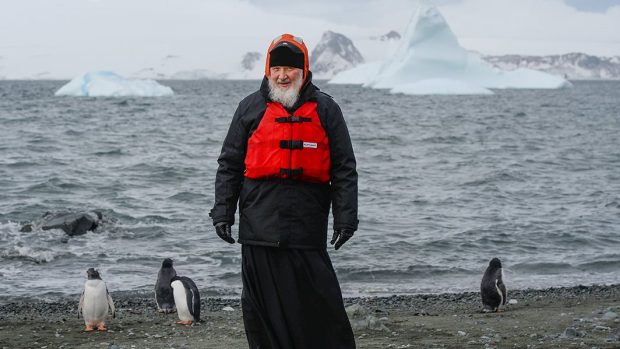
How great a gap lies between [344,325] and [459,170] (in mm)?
19508

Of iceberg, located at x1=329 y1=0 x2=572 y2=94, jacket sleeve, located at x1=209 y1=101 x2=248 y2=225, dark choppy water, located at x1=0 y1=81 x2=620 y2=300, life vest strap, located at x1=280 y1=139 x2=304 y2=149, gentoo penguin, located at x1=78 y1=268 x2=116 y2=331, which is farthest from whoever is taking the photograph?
iceberg, located at x1=329 y1=0 x2=572 y2=94

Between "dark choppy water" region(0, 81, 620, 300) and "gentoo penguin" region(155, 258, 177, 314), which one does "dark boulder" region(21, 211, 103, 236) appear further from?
"gentoo penguin" region(155, 258, 177, 314)

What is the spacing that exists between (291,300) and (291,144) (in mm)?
741

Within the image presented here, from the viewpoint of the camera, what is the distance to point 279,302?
14.0ft

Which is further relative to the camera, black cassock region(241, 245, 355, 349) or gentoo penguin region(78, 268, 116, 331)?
gentoo penguin region(78, 268, 116, 331)

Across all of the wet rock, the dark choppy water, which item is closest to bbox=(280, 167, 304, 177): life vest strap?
the wet rock

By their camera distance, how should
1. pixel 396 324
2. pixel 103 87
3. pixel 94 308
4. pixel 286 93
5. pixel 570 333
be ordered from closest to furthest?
1. pixel 286 93
2. pixel 570 333
3. pixel 396 324
4. pixel 94 308
5. pixel 103 87

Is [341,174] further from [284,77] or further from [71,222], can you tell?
[71,222]

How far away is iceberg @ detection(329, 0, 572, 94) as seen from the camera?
2741 inches

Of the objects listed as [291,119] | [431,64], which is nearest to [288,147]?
[291,119]

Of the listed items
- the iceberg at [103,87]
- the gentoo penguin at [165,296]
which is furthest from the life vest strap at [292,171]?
the iceberg at [103,87]

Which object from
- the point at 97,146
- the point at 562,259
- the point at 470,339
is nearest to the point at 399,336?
the point at 470,339

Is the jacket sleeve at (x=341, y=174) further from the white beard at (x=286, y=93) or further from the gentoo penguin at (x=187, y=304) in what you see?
the gentoo penguin at (x=187, y=304)

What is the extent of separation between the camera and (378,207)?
667 inches
